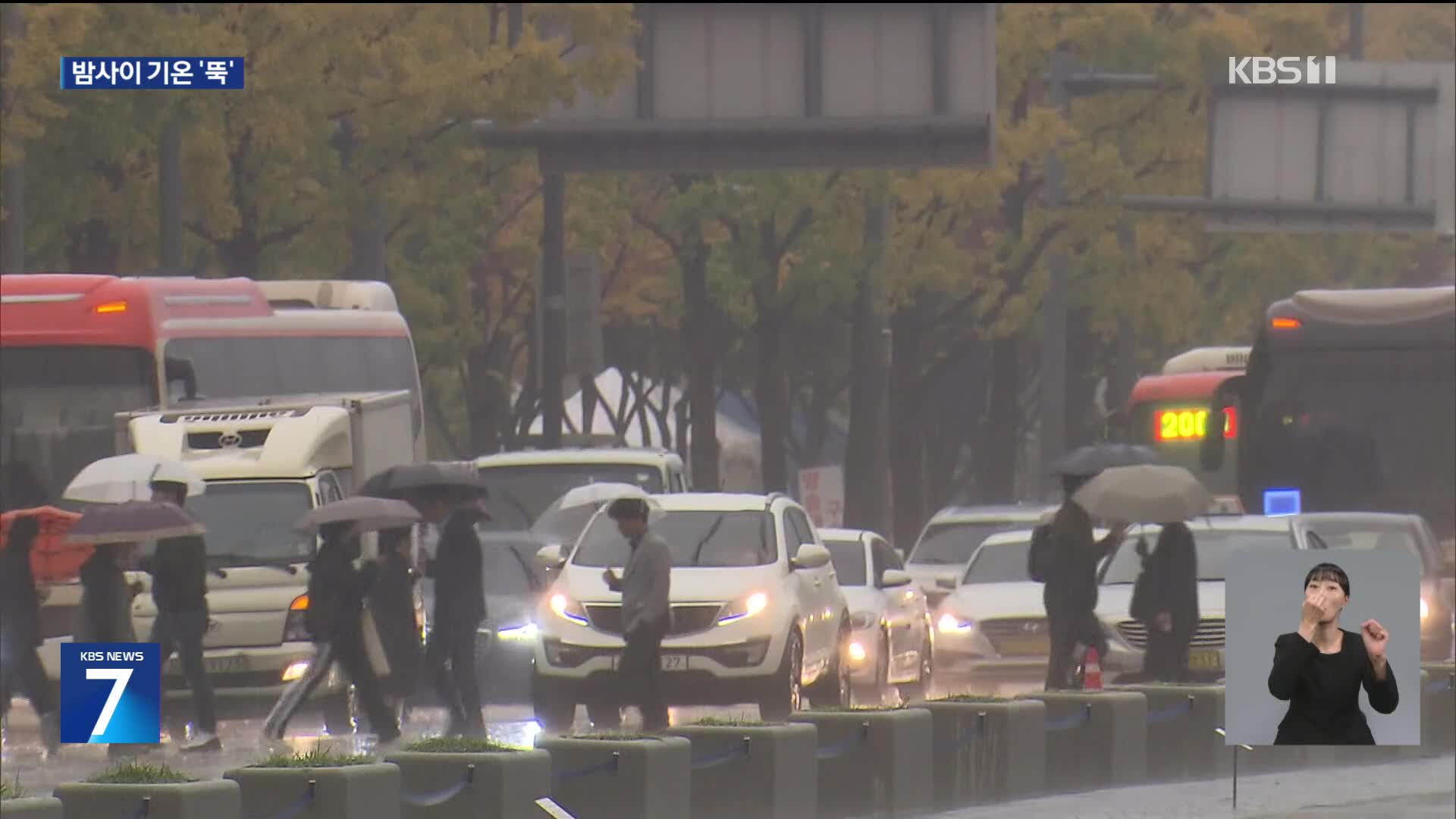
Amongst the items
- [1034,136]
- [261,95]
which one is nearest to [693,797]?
[261,95]

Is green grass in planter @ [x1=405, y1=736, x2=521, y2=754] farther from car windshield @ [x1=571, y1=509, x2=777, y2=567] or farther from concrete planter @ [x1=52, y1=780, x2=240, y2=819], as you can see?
car windshield @ [x1=571, y1=509, x2=777, y2=567]

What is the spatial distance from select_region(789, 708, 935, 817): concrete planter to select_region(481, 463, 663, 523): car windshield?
11650mm

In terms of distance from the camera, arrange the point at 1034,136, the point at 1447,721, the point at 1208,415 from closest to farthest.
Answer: the point at 1447,721 → the point at 1208,415 → the point at 1034,136

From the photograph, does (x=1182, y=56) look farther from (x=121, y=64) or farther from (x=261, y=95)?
(x=121, y=64)

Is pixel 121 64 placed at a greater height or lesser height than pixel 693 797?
greater

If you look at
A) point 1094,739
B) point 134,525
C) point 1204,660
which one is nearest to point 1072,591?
point 1204,660

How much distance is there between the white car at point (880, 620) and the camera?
25047 mm

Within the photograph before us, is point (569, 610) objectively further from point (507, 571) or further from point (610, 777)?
point (610, 777)

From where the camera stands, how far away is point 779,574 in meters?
22.5

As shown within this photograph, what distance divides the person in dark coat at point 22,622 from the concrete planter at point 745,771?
7.34m

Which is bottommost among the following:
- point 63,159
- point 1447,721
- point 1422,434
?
point 1447,721

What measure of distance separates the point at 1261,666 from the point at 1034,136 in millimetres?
39057

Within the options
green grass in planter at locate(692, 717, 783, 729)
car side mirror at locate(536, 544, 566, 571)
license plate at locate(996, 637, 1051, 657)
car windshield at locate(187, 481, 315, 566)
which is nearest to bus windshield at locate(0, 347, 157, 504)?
car windshield at locate(187, 481, 315, 566)

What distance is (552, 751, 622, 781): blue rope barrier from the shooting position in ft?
44.3
